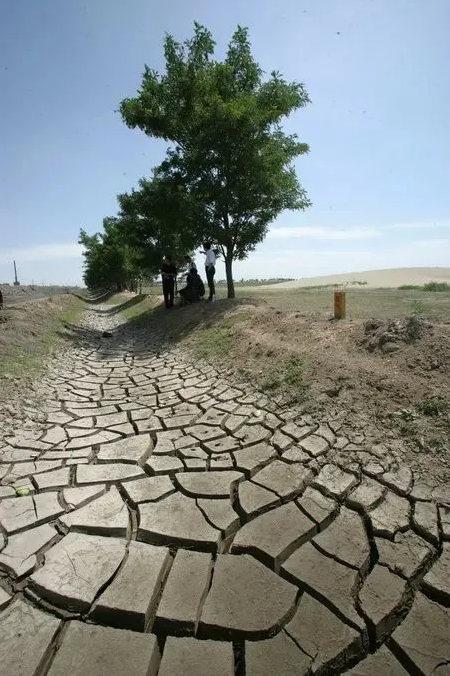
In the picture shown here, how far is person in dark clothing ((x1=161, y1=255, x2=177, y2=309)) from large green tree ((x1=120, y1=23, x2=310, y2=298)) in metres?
1.61

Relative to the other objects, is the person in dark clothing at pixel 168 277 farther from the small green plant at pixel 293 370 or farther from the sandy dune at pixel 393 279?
the sandy dune at pixel 393 279

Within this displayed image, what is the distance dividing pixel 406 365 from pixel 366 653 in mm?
3178

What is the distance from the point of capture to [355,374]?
443 cm

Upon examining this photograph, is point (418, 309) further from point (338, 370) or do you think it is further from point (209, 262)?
point (209, 262)

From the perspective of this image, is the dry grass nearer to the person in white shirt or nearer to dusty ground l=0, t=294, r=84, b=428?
dusty ground l=0, t=294, r=84, b=428

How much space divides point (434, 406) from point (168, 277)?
1069cm

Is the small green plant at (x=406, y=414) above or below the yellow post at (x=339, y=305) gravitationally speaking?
below

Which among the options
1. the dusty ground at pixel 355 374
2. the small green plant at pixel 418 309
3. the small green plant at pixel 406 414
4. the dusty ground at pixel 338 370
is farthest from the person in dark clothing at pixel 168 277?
the small green plant at pixel 406 414

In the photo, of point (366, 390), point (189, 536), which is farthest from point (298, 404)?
point (189, 536)

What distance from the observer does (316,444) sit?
138 inches

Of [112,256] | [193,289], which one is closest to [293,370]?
[193,289]

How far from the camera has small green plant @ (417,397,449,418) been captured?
3457mm

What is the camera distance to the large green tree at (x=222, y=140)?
10.4 meters

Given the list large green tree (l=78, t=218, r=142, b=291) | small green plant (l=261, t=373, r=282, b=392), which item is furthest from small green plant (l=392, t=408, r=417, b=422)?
large green tree (l=78, t=218, r=142, b=291)
